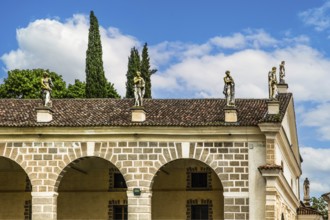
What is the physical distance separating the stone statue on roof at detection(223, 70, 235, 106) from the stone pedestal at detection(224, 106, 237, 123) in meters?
0.30

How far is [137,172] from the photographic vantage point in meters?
29.5

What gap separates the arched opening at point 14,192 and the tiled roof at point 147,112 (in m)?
2.98

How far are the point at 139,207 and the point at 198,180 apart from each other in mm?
5550

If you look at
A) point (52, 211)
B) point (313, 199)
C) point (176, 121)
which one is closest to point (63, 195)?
point (52, 211)

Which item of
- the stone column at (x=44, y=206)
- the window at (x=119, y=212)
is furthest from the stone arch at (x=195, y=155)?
the window at (x=119, y=212)

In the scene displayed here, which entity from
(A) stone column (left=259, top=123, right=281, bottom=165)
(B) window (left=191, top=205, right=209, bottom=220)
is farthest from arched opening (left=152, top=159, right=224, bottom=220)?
(A) stone column (left=259, top=123, right=281, bottom=165)

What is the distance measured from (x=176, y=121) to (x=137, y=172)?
8.20 ft

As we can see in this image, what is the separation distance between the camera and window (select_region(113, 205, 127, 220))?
33.8 meters

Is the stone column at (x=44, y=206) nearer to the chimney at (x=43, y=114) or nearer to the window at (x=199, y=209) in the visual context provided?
the chimney at (x=43, y=114)

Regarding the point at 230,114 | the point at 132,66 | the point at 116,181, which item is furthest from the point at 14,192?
the point at 132,66

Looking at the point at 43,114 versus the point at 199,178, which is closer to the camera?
the point at 43,114

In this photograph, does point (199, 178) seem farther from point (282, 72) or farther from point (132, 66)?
point (132, 66)

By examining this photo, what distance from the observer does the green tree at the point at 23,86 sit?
53088 mm

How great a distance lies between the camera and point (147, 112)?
31.5m
